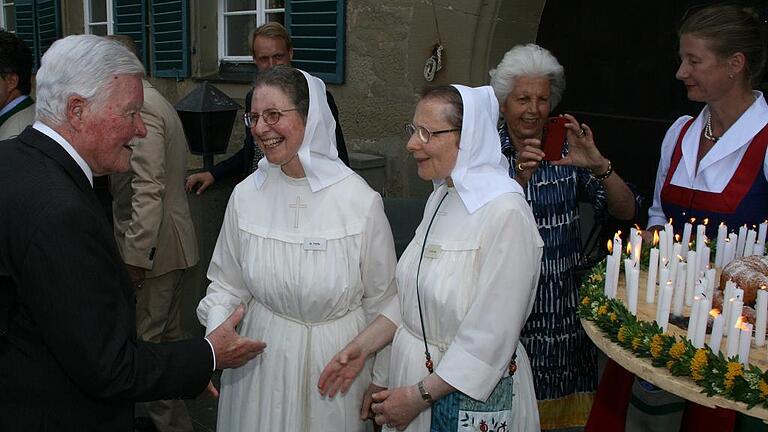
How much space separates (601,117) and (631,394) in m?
3.05

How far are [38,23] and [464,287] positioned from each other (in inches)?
442

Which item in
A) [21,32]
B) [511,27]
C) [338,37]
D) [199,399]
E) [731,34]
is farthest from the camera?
[21,32]

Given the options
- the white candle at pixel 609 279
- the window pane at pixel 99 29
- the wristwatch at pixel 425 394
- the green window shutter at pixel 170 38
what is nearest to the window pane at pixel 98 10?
the window pane at pixel 99 29

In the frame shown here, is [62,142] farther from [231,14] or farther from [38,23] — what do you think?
[38,23]

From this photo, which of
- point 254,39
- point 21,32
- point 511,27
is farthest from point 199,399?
point 21,32

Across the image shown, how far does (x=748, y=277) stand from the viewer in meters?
2.24

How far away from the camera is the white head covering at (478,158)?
2430 mm

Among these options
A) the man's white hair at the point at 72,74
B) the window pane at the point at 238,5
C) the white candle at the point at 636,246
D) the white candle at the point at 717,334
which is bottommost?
the white candle at the point at 717,334

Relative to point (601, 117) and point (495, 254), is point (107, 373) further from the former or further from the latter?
point (601, 117)

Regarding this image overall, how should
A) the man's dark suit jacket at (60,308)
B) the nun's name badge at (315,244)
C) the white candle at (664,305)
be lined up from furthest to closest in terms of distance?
the nun's name badge at (315,244) → the white candle at (664,305) → the man's dark suit jacket at (60,308)

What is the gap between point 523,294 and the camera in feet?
7.70

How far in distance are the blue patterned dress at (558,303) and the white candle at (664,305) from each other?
102 cm

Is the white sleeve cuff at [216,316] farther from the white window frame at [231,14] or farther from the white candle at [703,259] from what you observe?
the white window frame at [231,14]

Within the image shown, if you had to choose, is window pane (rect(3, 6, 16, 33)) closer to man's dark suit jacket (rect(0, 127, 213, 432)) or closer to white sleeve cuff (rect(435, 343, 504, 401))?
man's dark suit jacket (rect(0, 127, 213, 432))
